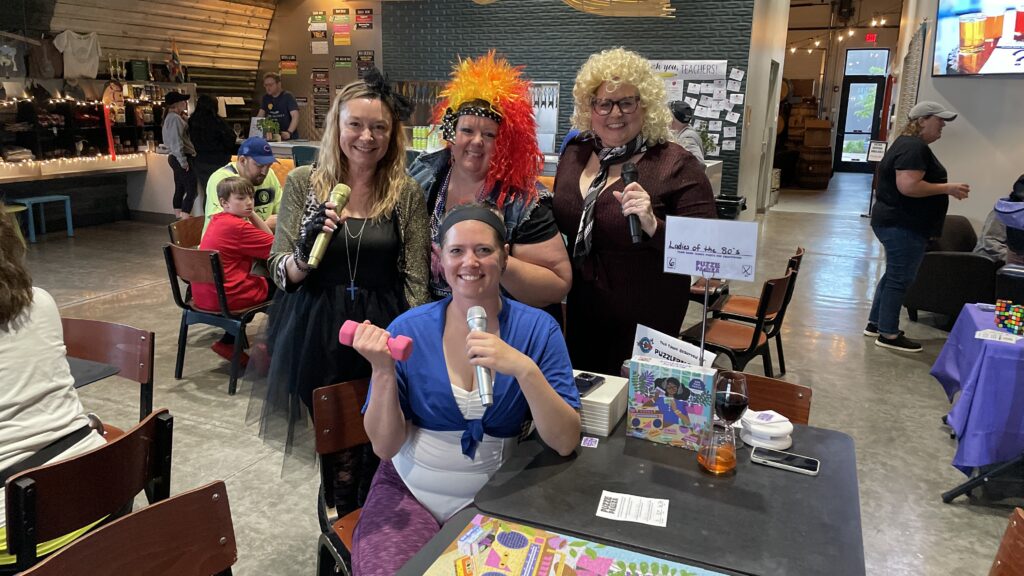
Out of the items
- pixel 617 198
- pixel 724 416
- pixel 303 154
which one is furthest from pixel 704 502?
pixel 303 154

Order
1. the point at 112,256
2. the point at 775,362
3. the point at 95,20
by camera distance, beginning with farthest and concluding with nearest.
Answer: the point at 95,20
the point at 112,256
the point at 775,362

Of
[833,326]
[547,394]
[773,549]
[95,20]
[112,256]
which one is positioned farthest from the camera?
[95,20]

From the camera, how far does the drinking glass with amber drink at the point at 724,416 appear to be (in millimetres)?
1560

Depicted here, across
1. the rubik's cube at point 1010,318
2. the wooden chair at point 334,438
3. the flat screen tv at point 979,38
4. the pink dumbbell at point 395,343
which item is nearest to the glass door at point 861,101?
the flat screen tv at point 979,38

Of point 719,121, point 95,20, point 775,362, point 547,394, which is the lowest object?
point 775,362

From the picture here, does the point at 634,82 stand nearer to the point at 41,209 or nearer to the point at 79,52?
the point at 41,209

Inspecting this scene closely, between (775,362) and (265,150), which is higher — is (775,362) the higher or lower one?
the lower one

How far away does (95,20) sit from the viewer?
27.9ft

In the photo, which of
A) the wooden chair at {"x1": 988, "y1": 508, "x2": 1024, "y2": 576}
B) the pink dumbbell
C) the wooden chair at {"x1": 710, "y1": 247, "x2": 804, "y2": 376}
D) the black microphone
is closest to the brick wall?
the wooden chair at {"x1": 710, "y1": 247, "x2": 804, "y2": 376}

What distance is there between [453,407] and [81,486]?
2.73 feet

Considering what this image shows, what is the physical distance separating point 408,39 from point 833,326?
7.63 meters

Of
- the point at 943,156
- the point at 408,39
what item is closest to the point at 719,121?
the point at 943,156

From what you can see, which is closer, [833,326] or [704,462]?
[704,462]

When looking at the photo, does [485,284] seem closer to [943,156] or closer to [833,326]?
[833,326]
